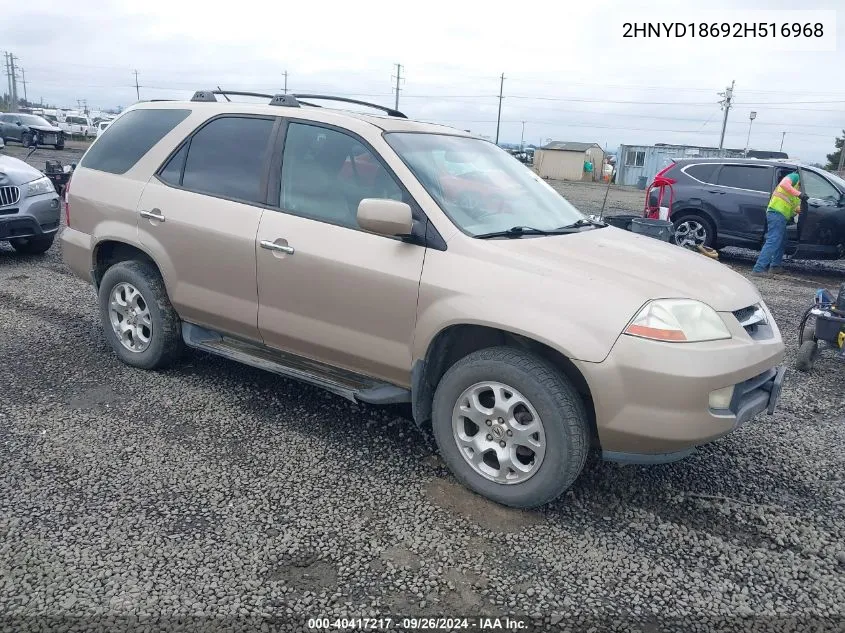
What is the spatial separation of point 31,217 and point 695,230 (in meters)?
9.56

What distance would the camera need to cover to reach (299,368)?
3.89 meters

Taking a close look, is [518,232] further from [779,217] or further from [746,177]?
[746,177]

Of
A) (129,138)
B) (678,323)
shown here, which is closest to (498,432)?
(678,323)

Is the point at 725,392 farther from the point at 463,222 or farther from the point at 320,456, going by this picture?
the point at 320,456

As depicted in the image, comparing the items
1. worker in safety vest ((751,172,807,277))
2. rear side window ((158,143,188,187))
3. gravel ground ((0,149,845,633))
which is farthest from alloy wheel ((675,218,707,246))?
rear side window ((158,143,188,187))

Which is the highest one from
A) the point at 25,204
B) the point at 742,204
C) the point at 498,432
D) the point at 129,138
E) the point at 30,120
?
the point at 30,120

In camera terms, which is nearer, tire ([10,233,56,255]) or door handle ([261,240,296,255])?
door handle ([261,240,296,255])

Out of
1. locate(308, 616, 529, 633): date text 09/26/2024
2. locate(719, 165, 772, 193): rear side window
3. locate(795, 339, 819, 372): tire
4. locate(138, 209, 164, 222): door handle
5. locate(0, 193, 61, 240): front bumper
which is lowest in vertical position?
locate(308, 616, 529, 633): date text 09/26/2024

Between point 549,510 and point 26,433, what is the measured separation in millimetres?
2902

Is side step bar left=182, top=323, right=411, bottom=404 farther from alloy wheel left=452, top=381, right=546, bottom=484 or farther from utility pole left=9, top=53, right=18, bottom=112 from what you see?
utility pole left=9, top=53, right=18, bottom=112

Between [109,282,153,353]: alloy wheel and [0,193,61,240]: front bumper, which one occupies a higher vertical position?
[0,193,61,240]: front bumper

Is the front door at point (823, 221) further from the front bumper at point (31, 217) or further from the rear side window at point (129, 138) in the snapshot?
the front bumper at point (31, 217)

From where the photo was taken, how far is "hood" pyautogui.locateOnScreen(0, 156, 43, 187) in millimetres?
7418

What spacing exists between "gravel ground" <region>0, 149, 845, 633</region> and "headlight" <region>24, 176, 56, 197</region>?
405cm
